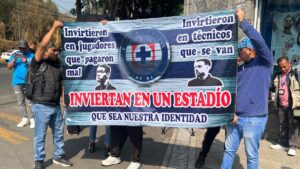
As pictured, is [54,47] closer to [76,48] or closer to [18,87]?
[76,48]

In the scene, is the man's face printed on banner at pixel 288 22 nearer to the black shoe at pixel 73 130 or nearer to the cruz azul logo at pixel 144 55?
the cruz azul logo at pixel 144 55

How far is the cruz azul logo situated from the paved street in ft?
4.69

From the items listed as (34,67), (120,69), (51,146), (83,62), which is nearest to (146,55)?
(120,69)

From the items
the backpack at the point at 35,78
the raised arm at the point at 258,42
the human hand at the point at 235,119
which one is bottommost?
the human hand at the point at 235,119

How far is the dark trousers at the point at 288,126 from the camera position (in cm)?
608

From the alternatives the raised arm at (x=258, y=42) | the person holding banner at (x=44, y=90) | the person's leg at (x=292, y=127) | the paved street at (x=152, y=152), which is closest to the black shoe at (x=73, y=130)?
the paved street at (x=152, y=152)

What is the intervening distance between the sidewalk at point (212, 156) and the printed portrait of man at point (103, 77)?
1437 mm

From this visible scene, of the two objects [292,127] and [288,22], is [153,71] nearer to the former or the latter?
[292,127]

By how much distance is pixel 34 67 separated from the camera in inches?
183

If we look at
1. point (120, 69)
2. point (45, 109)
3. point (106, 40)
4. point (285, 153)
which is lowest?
point (285, 153)

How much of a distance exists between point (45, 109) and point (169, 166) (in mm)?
1925

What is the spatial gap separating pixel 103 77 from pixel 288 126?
11.4 feet

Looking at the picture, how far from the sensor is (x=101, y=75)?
476 centimetres

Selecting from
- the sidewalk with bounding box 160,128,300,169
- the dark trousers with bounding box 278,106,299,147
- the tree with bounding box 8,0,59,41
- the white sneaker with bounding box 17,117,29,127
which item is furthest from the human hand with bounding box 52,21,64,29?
the tree with bounding box 8,0,59,41
